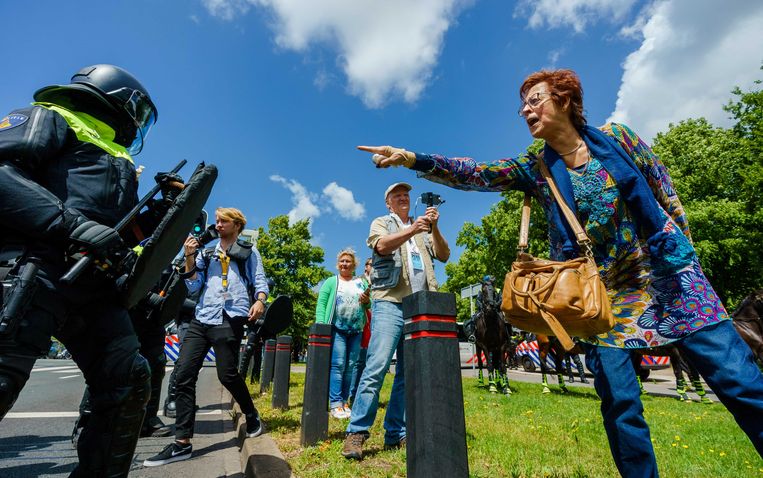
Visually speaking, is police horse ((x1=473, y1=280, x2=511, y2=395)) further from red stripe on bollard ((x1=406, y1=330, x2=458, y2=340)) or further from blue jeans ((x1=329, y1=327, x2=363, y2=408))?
red stripe on bollard ((x1=406, y1=330, x2=458, y2=340))

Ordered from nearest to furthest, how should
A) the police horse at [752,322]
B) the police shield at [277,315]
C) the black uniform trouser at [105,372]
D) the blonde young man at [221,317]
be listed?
the black uniform trouser at [105,372] → the blonde young man at [221,317] → the police shield at [277,315] → the police horse at [752,322]

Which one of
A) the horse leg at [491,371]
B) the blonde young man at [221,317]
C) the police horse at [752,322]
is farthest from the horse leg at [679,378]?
the blonde young man at [221,317]

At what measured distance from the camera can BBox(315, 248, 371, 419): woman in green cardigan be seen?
6148 mm

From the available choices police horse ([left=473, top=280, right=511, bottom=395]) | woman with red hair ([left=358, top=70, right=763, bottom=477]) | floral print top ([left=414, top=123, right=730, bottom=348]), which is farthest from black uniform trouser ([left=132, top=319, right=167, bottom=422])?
police horse ([left=473, top=280, right=511, bottom=395])

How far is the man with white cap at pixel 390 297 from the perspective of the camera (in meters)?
3.47

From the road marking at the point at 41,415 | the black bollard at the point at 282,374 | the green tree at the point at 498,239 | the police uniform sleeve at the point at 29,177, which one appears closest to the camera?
the police uniform sleeve at the point at 29,177

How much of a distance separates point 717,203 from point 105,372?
26.8 meters

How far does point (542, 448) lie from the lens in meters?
3.77

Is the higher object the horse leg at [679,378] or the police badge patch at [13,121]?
the police badge patch at [13,121]

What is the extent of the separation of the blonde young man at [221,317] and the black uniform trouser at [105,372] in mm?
1793

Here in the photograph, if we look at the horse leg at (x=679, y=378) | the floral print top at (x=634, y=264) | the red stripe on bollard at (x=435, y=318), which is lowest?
the horse leg at (x=679, y=378)

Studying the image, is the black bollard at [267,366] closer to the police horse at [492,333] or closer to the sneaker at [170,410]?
the sneaker at [170,410]

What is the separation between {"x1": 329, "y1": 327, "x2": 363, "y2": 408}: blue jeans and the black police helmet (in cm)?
419

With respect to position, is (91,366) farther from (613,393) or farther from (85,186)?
(613,393)
